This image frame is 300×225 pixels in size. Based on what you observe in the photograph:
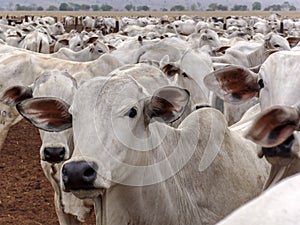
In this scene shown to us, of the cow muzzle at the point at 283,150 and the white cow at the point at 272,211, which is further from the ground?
the white cow at the point at 272,211

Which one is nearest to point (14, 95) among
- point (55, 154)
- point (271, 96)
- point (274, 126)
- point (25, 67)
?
point (55, 154)

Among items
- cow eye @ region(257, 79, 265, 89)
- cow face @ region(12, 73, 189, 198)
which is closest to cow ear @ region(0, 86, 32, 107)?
cow face @ region(12, 73, 189, 198)

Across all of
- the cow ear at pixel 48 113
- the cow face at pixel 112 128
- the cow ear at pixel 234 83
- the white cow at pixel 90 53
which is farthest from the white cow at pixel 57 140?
the white cow at pixel 90 53

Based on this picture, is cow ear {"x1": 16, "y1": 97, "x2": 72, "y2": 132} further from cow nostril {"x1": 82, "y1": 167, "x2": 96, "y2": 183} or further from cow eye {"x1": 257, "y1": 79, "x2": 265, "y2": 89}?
cow eye {"x1": 257, "y1": 79, "x2": 265, "y2": 89}

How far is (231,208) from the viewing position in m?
3.60

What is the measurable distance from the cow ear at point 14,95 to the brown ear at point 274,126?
2.06 meters

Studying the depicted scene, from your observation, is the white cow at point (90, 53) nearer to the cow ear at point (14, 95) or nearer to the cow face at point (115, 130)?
the cow ear at point (14, 95)

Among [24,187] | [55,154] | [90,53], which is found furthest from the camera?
[90,53]

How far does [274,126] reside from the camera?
9.07 ft

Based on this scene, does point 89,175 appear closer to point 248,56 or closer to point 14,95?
point 14,95

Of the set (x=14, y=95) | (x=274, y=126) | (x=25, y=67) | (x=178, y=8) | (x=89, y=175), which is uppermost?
(x=274, y=126)

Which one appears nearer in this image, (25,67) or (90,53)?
(25,67)

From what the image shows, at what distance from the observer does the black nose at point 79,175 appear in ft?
9.25

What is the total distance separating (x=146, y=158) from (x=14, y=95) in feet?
5.15
